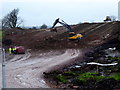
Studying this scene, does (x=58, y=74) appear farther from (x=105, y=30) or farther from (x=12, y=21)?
(x=12, y=21)

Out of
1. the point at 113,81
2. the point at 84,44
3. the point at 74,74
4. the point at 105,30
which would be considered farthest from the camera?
the point at 105,30

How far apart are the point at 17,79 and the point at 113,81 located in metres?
4.75

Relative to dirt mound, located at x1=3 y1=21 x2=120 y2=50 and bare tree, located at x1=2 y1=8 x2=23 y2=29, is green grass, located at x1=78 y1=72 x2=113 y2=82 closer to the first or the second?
dirt mound, located at x1=3 y1=21 x2=120 y2=50

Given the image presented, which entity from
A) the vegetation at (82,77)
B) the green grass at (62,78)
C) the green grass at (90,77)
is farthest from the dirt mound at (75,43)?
the green grass at (90,77)

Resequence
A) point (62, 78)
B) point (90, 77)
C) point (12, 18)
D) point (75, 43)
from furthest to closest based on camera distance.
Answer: point (12, 18)
point (75, 43)
point (62, 78)
point (90, 77)

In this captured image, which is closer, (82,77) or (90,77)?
(90,77)

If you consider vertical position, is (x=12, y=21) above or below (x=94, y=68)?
above

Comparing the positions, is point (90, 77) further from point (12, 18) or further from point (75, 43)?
point (12, 18)

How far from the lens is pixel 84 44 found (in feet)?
74.7

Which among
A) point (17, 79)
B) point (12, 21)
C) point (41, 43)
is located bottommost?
point (17, 79)

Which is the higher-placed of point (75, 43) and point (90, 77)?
point (75, 43)

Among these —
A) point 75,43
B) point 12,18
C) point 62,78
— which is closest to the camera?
point 62,78

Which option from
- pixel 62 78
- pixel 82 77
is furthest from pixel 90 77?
pixel 62 78

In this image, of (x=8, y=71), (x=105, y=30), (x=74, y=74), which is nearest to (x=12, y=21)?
(x=105, y=30)
